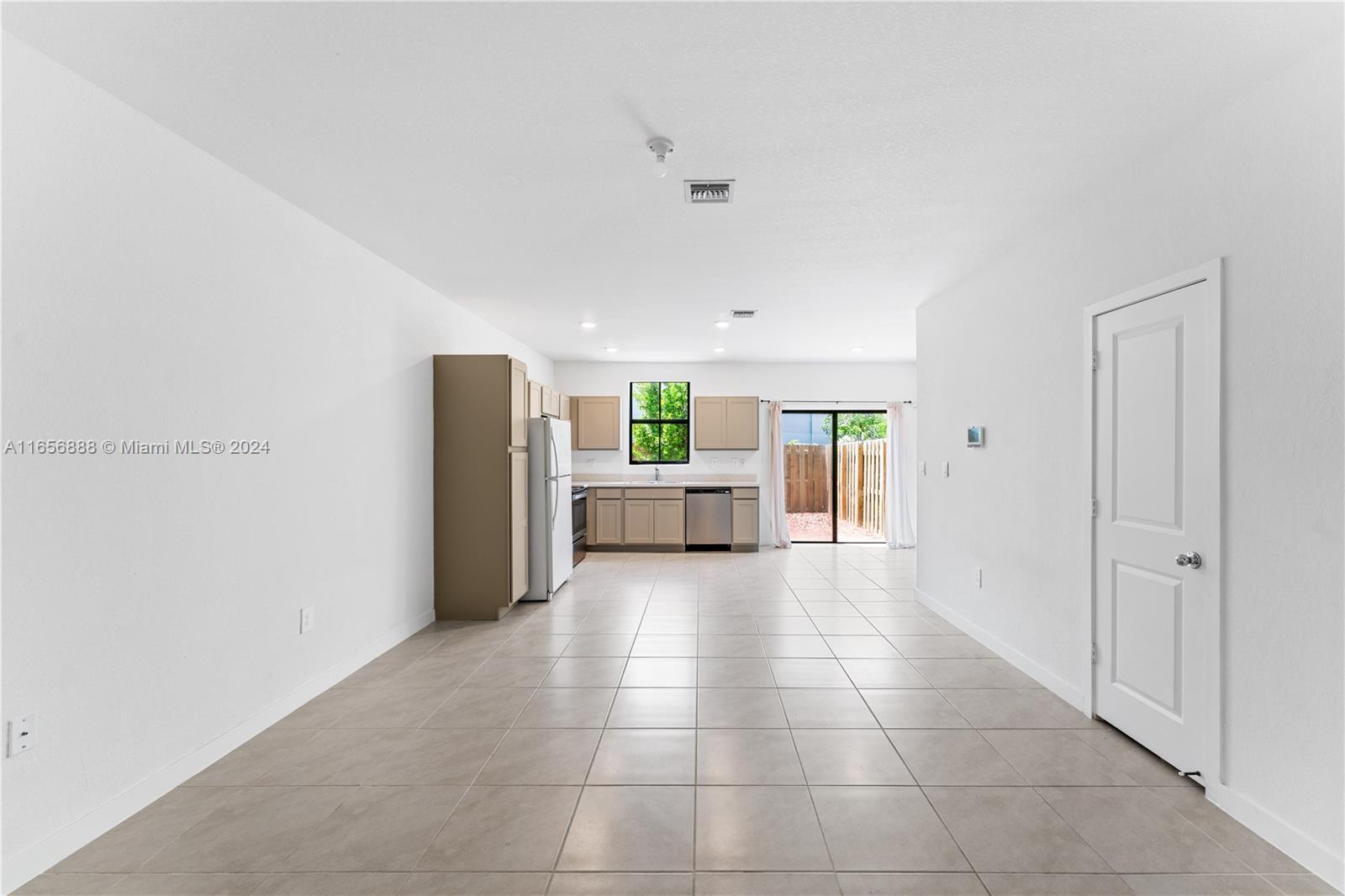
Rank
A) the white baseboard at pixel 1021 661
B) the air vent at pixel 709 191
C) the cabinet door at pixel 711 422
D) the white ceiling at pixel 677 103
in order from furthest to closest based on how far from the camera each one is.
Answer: the cabinet door at pixel 711 422 → the white baseboard at pixel 1021 661 → the air vent at pixel 709 191 → the white ceiling at pixel 677 103

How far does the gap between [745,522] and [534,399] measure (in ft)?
12.1

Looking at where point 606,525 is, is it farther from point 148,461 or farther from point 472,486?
point 148,461

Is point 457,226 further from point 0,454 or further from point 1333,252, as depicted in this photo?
point 1333,252

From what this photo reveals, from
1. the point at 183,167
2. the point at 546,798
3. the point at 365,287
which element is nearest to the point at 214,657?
the point at 546,798

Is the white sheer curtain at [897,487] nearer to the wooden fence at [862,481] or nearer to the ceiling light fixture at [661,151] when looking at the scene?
the wooden fence at [862,481]

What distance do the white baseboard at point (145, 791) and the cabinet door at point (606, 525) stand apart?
460 cm

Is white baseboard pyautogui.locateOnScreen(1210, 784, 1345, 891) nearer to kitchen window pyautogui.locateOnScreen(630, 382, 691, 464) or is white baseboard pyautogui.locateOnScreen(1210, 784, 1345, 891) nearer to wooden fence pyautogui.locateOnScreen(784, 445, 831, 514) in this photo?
wooden fence pyautogui.locateOnScreen(784, 445, 831, 514)

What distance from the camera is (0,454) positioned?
69.9 inches

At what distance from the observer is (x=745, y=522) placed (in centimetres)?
804

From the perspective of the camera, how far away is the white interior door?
2227 mm

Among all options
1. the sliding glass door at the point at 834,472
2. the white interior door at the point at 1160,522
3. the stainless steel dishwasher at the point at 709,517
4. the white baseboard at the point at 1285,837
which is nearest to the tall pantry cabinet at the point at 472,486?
the stainless steel dishwasher at the point at 709,517

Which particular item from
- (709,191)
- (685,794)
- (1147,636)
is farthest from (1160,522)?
(709,191)

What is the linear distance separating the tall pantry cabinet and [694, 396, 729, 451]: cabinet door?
13.5ft

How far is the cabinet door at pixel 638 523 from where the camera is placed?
26.2 ft
